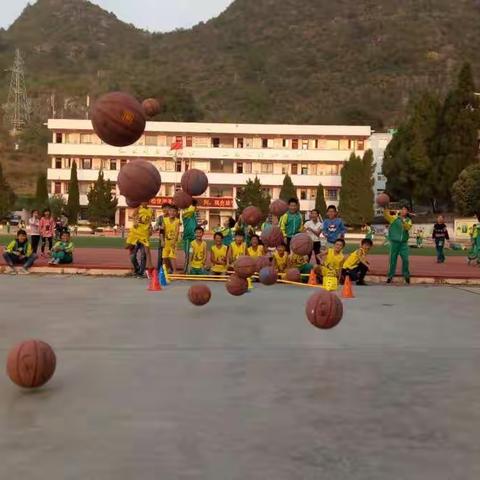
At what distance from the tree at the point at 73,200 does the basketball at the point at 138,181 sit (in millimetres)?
53443

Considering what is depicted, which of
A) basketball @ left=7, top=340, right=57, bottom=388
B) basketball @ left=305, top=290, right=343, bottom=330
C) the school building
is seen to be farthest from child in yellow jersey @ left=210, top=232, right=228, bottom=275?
the school building

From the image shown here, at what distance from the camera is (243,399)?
193 inches

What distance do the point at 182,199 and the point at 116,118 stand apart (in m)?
4.97

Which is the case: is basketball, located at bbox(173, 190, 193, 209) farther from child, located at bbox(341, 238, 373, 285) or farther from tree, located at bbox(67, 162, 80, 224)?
tree, located at bbox(67, 162, 80, 224)

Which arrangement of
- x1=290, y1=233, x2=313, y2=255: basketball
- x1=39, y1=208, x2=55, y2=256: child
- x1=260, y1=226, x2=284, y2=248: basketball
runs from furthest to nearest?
x1=39, y1=208, x2=55, y2=256: child
x1=260, y1=226, x2=284, y2=248: basketball
x1=290, y1=233, x2=313, y2=255: basketball

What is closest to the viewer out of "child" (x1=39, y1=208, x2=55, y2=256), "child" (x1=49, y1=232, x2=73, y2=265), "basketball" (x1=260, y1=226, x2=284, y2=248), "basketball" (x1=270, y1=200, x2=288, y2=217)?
"basketball" (x1=260, y1=226, x2=284, y2=248)

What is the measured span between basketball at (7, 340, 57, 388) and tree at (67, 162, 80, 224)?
58.1 meters

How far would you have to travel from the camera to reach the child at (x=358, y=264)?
13.4 m

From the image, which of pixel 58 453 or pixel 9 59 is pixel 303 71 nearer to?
pixel 9 59

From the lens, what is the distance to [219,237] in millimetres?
13773

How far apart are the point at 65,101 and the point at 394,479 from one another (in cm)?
13309

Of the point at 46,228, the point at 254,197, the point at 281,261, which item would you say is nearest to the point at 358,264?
the point at 281,261

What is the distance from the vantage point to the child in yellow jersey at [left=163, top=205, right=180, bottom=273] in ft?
45.4

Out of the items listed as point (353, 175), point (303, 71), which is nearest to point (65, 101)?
point (303, 71)
